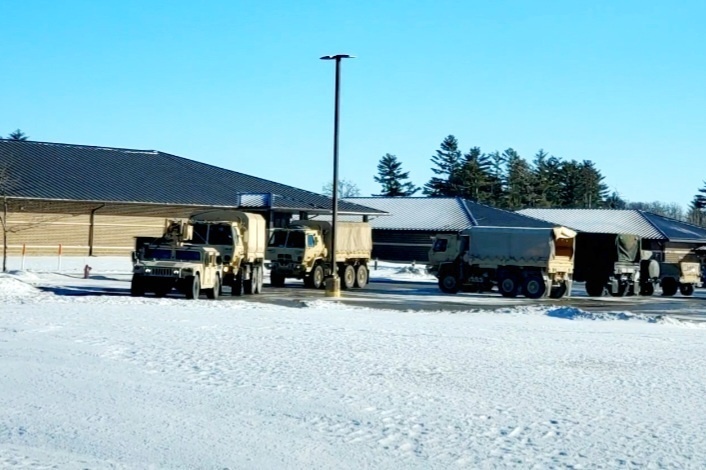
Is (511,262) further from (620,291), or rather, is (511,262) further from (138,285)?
(138,285)

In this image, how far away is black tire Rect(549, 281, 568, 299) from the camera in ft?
128

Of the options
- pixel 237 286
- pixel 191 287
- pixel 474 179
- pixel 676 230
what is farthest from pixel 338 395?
pixel 474 179

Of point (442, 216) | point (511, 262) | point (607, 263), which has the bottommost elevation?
point (511, 262)

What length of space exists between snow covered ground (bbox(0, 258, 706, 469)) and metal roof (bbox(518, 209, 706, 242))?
181ft

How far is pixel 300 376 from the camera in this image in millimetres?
14453

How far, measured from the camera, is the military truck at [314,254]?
40.1 metres

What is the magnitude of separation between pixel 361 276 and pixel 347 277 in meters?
1.19

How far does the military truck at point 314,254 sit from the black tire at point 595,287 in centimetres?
929

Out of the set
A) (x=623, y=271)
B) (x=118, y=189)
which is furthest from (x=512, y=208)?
(x=623, y=271)

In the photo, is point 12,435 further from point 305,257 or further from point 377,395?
point 305,257

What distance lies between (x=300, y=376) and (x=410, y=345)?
4788 millimetres

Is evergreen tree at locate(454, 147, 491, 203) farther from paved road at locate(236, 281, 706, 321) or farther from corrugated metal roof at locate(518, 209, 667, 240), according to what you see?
paved road at locate(236, 281, 706, 321)

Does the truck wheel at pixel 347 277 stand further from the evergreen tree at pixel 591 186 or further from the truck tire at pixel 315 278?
the evergreen tree at pixel 591 186

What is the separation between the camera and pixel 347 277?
42344mm
